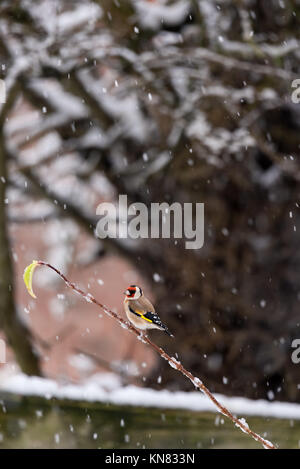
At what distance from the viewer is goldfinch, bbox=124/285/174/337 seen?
1.75 feet

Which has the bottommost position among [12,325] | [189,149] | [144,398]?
[144,398]

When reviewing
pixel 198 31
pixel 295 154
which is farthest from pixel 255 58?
pixel 295 154

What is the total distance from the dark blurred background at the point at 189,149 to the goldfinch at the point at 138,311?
1.31m

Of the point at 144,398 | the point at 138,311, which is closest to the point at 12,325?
the point at 144,398

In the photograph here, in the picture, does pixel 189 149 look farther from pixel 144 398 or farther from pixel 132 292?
pixel 132 292

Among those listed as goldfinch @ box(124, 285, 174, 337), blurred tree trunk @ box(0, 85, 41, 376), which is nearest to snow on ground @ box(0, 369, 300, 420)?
goldfinch @ box(124, 285, 174, 337)

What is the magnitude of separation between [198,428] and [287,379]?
1.38 metres

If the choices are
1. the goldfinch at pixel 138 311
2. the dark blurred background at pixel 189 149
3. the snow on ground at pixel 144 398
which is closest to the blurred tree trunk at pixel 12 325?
the dark blurred background at pixel 189 149

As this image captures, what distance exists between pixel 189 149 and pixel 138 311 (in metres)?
1.65

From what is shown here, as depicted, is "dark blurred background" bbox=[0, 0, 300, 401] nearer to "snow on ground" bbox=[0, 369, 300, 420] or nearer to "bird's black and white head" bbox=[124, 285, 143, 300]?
"snow on ground" bbox=[0, 369, 300, 420]

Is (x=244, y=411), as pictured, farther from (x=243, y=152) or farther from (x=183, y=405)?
(x=243, y=152)

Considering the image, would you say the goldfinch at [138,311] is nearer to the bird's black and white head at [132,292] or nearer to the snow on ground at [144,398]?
the bird's black and white head at [132,292]

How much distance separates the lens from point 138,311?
1.79 feet

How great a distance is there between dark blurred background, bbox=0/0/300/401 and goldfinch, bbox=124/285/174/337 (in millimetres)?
1307
